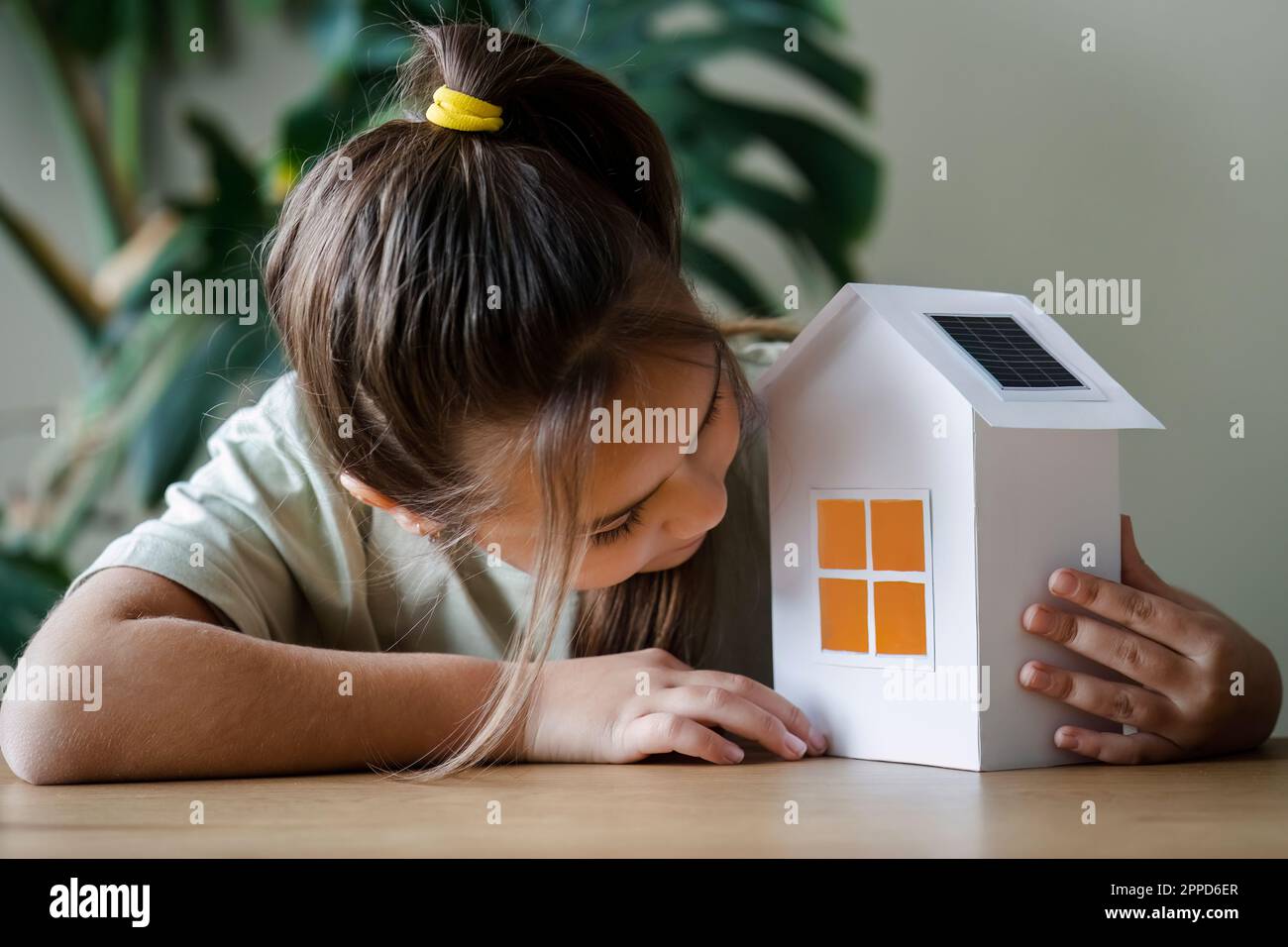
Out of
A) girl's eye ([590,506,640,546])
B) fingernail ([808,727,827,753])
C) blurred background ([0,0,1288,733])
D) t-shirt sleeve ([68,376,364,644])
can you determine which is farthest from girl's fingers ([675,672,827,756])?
blurred background ([0,0,1288,733])

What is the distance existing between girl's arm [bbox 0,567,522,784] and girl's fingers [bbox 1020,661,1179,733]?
1.13ft

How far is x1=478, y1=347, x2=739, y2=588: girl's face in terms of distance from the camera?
0.75 m

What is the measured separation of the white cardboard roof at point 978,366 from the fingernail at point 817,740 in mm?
239

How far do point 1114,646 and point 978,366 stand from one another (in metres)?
0.19

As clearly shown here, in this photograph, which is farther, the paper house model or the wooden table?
the paper house model

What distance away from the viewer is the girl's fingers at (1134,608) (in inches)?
29.5

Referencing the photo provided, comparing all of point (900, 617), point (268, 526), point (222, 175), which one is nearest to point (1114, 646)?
point (900, 617)

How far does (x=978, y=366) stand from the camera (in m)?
0.75

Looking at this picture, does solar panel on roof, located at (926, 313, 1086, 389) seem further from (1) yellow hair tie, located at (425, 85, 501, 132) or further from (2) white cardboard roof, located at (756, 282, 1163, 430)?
(1) yellow hair tie, located at (425, 85, 501, 132)

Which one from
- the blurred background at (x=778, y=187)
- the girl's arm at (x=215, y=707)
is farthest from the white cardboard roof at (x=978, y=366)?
the blurred background at (x=778, y=187)

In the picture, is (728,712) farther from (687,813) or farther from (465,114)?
(465,114)

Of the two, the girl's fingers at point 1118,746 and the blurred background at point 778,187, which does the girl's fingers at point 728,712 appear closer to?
the girl's fingers at point 1118,746
